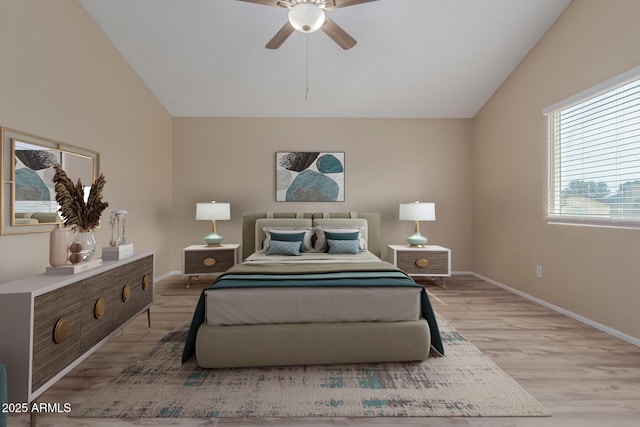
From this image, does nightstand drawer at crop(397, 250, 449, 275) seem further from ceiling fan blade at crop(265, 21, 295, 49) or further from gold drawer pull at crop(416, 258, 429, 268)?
ceiling fan blade at crop(265, 21, 295, 49)

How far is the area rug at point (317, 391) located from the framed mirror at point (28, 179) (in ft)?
4.58

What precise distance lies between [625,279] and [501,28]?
8.91 ft

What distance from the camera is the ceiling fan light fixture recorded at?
217 cm

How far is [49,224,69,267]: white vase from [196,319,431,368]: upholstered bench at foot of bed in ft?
3.16

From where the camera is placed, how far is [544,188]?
11.5 feet

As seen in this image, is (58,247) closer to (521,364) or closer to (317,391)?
(317,391)

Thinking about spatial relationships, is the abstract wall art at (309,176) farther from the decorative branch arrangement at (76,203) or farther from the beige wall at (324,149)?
the decorative branch arrangement at (76,203)

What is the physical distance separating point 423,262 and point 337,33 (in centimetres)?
304

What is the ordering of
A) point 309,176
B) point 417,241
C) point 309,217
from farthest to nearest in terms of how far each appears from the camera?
point 309,176 < point 309,217 < point 417,241

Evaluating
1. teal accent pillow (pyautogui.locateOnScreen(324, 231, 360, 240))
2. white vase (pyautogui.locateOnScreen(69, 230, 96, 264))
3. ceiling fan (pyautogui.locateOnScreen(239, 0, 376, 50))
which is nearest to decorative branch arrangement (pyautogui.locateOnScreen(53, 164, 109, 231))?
white vase (pyautogui.locateOnScreen(69, 230, 96, 264))

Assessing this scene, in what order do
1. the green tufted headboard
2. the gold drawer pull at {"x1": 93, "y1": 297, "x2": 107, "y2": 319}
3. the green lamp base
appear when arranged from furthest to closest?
1. the green tufted headboard
2. the green lamp base
3. the gold drawer pull at {"x1": 93, "y1": 297, "x2": 107, "y2": 319}

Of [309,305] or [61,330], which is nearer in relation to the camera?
[61,330]

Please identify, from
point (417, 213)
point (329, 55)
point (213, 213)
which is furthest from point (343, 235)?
point (329, 55)

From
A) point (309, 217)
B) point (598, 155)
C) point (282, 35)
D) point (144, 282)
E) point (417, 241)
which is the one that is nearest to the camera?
point (282, 35)
